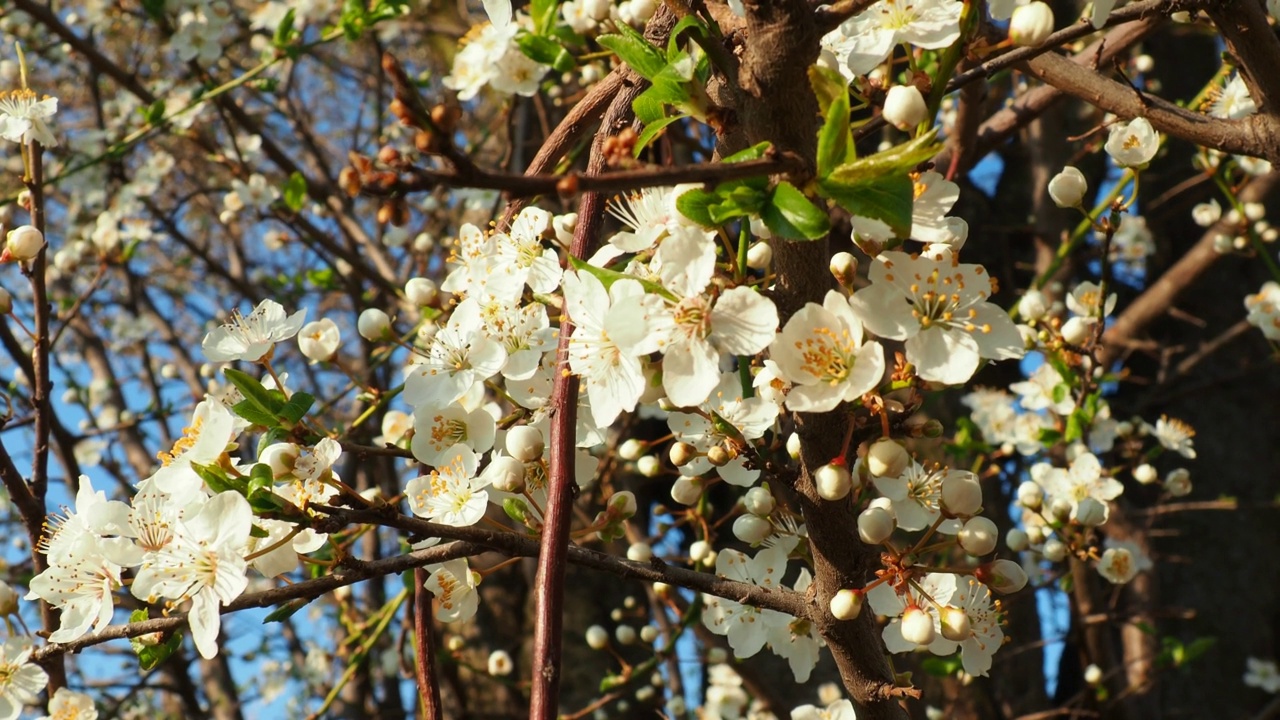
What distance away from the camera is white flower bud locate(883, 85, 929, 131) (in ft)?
3.15

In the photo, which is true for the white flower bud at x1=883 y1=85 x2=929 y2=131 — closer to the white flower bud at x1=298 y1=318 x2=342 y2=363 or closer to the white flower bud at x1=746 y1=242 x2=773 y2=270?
the white flower bud at x1=746 y1=242 x2=773 y2=270

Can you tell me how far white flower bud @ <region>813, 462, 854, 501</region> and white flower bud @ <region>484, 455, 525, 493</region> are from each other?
37cm

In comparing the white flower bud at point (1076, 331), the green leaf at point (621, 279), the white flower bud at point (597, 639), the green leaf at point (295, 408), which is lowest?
the white flower bud at point (1076, 331)

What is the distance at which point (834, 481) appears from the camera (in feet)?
3.43

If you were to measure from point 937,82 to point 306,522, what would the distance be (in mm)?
760

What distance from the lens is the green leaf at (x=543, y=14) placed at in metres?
2.01

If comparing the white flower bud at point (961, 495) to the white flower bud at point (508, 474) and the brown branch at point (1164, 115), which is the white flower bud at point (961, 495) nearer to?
the white flower bud at point (508, 474)

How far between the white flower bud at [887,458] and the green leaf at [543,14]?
1.30m

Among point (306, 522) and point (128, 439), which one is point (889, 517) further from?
point (128, 439)

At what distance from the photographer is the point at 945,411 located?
11.8ft

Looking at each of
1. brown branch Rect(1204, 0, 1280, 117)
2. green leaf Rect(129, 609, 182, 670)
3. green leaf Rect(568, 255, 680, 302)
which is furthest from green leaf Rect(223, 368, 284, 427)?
brown branch Rect(1204, 0, 1280, 117)

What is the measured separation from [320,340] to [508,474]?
20.5 inches

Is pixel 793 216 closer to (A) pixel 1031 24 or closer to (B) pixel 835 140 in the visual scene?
(B) pixel 835 140

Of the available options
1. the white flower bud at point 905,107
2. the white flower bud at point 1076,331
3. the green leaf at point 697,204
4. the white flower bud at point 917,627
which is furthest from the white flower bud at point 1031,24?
the white flower bud at point 1076,331
